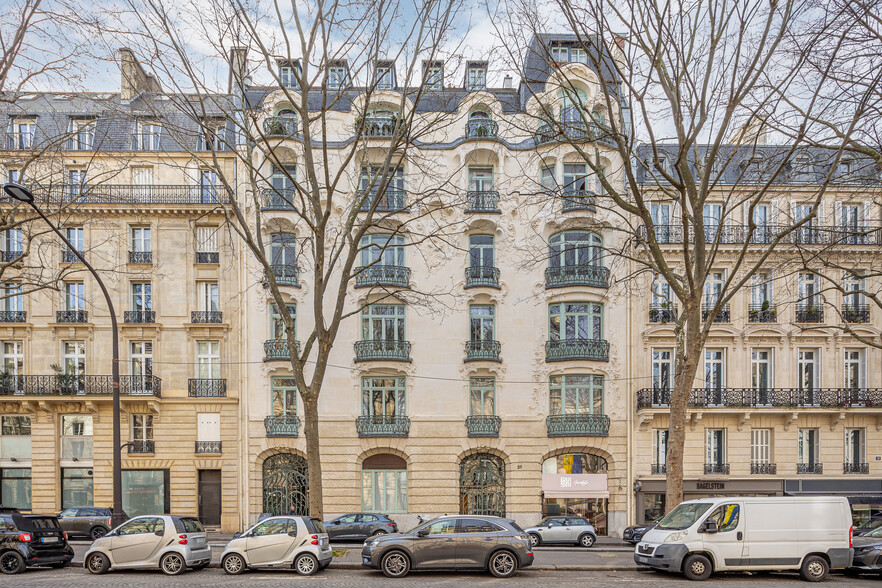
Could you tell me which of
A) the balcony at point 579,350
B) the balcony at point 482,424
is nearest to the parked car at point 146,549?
the balcony at point 482,424

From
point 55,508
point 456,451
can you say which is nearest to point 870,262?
point 456,451

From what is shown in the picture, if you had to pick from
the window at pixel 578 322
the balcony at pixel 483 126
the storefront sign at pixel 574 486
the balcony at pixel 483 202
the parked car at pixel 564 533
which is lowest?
the parked car at pixel 564 533

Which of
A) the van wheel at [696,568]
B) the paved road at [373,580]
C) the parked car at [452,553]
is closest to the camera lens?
the paved road at [373,580]

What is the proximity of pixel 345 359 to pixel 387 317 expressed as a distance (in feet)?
8.43

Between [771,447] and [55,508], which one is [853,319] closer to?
[771,447]

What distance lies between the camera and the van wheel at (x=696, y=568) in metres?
14.9

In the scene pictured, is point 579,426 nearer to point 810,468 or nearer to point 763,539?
point 810,468

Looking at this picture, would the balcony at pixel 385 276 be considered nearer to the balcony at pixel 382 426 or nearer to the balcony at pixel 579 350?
the balcony at pixel 382 426

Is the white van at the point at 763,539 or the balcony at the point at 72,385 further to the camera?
the balcony at the point at 72,385

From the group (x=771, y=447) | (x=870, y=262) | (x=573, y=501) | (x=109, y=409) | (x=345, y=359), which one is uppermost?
(x=870, y=262)

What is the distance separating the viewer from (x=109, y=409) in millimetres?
29656

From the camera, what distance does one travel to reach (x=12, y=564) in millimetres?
15906

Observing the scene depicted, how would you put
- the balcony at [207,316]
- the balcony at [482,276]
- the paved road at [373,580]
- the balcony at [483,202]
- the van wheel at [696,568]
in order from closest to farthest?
1. the paved road at [373,580]
2. the van wheel at [696,568]
3. the balcony at [482,276]
4. the balcony at [207,316]
5. the balcony at [483,202]

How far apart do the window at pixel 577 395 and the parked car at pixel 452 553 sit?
14778 millimetres
